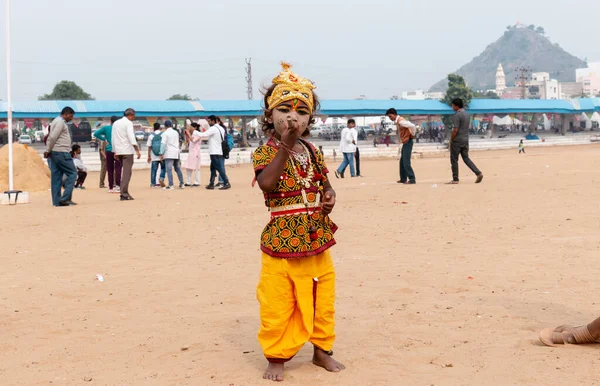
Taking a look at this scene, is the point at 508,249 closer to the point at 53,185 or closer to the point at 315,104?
the point at 315,104

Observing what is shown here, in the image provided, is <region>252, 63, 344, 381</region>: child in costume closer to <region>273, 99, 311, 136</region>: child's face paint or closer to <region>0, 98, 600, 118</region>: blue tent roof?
<region>273, 99, 311, 136</region>: child's face paint

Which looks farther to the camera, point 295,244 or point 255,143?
→ point 255,143

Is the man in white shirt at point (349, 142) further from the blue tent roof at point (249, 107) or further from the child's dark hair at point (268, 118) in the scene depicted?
the child's dark hair at point (268, 118)

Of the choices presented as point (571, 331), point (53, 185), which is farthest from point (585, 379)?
point (53, 185)

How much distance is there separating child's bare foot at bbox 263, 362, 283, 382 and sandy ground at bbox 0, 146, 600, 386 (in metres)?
0.06

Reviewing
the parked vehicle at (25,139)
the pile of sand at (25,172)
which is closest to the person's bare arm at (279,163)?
the pile of sand at (25,172)

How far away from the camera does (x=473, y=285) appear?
6039 millimetres

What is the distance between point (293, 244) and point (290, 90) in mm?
819

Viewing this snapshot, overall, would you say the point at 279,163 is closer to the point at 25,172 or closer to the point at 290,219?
the point at 290,219

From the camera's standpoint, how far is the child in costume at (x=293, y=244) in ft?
12.9

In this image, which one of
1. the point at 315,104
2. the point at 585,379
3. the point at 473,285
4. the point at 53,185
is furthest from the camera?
the point at 53,185

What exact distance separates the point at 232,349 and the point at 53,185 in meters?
10.2

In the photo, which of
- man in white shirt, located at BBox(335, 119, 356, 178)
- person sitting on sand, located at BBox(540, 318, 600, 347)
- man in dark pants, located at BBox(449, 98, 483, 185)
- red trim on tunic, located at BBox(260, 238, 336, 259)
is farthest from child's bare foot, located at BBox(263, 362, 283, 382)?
man in white shirt, located at BBox(335, 119, 356, 178)

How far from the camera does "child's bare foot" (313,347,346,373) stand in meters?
4.02
